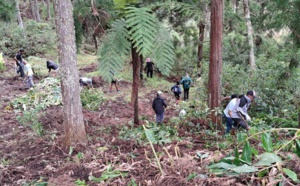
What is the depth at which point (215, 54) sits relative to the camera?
6.73m

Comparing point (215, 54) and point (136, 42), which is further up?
point (136, 42)

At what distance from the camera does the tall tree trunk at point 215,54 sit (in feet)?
21.2

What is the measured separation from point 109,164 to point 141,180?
951 mm

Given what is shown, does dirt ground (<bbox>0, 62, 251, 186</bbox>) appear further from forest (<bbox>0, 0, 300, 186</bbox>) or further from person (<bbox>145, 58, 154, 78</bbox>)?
person (<bbox>145, 58, 154, 78</bbox>)

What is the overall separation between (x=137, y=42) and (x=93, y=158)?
2.09m

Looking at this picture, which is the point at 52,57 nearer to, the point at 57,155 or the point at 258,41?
the point at 258,41

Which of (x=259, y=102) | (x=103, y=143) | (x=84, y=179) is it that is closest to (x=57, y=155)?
(x=103, y=143)

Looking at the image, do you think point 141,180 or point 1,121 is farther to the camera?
point 1,121

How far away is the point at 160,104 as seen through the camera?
811cm

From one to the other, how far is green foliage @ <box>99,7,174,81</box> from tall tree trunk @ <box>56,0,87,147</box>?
569 millimetres

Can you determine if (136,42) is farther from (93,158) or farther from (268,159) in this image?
(268,159)

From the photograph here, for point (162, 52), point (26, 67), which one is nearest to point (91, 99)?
point (26, 67)

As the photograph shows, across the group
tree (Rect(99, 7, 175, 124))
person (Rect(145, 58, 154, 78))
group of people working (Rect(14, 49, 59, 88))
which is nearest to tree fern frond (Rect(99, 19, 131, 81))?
tree (Rect(99, 7, 175, 124))

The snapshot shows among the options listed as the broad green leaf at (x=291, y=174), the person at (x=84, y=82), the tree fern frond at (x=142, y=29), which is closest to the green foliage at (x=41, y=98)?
the person at (x=84, y=82)
